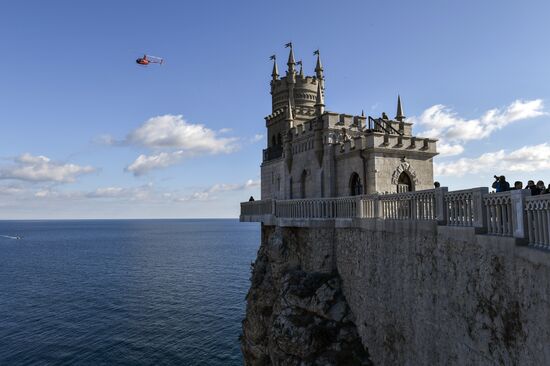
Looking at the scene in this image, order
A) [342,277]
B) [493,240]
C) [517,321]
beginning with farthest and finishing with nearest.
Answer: [342,277] < [493,240] < [517,321]

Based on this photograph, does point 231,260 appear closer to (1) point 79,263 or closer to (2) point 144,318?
(1) point 79,263

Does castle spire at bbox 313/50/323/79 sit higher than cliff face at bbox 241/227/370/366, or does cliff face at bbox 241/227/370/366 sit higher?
castle spire at bbox 313/50/323/79

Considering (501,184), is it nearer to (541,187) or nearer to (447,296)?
(541,187)

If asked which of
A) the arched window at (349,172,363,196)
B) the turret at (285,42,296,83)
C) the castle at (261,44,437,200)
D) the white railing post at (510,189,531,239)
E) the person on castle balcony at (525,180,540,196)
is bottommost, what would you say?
the white railing post at (510,189,531,239)

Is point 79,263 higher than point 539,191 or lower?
lower

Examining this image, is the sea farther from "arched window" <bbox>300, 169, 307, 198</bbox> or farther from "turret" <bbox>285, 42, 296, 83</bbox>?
"turret" <bbox>285, 42, 296, 83</bbox>

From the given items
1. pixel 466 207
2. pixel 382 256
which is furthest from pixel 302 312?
pixel 466 207

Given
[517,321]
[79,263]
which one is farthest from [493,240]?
[79,263]

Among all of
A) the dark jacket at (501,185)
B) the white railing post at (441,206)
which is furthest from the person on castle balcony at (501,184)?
the white railing post at (441,206)

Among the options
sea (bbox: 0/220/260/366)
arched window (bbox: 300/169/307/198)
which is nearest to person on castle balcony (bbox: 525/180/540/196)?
arched window (bbox: 300/169/307/198)
